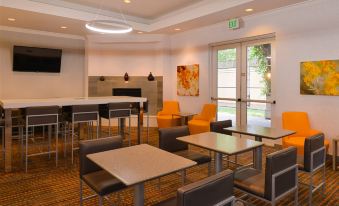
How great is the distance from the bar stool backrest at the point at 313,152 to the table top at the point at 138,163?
1.39 meters

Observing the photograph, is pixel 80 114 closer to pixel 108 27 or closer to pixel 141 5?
pixel 108 27

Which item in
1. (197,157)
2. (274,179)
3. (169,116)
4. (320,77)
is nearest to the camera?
(274,179)

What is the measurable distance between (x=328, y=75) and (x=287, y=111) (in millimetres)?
999

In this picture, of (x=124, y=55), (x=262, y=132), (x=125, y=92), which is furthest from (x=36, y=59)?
(x=262, y=132)

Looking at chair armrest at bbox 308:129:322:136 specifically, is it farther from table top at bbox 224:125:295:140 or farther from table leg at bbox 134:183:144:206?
table leg at bbox 134:183:144:206

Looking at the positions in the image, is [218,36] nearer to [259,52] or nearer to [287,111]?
[259,52]

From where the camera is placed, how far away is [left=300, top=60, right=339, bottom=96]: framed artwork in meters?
4.25

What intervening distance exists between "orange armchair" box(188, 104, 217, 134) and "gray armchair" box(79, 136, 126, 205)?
3.28 metres

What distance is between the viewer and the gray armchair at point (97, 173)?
86.9 inches

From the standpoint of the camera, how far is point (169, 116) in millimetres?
6660

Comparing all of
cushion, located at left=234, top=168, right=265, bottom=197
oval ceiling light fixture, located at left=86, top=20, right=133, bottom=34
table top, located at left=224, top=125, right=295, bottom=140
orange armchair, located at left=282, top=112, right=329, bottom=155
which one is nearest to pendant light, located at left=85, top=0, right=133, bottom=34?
oval ceiling light fixture, located at left=86, top=20, right=133, bottom=34

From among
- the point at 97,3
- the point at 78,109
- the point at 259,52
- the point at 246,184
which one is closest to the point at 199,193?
the point at 246,184

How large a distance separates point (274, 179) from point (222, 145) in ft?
2.30

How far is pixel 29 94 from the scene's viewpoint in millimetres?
6867
